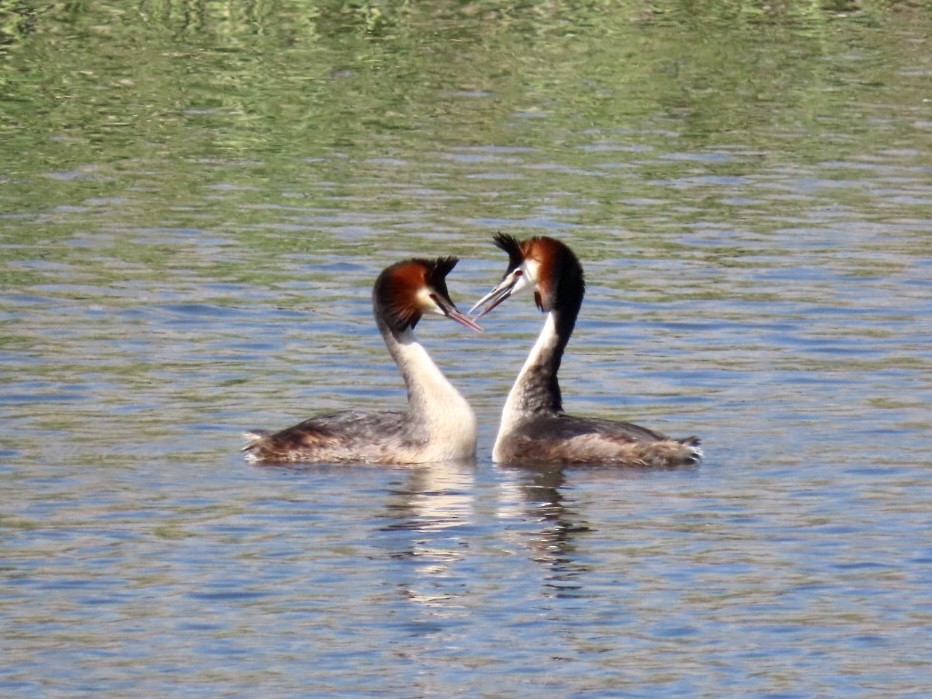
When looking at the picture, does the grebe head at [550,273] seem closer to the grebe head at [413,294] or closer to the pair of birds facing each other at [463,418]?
the pair of birds facing each other at [463,418]

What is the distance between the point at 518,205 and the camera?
86.8ft

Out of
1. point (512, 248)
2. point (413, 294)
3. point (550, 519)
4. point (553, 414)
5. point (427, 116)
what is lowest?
point (550, 519)

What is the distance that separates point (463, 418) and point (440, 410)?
0.54ft

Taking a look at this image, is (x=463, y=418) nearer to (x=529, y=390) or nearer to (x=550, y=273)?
(x=529, y=390)

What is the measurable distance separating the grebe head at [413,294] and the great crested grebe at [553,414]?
0.78 ft

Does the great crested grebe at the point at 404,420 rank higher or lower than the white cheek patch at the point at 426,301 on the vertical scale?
lower

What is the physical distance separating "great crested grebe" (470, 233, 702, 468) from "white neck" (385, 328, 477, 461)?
0.26 meters

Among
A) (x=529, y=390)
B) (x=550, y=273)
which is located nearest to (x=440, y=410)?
(x=529, y=390)

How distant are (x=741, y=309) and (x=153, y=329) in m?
5.00

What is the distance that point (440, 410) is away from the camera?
16.9m

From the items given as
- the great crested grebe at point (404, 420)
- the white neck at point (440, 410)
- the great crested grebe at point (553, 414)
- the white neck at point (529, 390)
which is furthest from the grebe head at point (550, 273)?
the white neck at point (440, 410)

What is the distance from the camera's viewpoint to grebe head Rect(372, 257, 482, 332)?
56.8 ft

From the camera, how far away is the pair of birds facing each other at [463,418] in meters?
16.5

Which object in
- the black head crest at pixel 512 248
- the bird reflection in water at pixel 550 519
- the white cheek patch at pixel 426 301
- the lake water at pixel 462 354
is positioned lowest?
the bird reflection in water at pixel 550 519
